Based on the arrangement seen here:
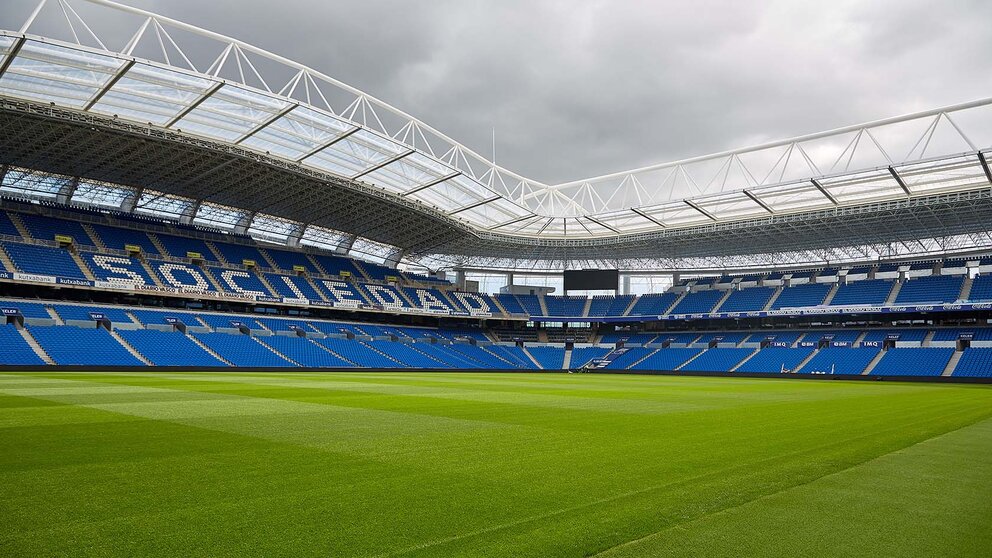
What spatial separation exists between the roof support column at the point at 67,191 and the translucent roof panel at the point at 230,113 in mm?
17697

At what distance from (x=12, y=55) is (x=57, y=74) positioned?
2.91 metres

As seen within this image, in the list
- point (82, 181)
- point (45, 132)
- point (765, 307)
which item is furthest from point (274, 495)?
point (765, 307)

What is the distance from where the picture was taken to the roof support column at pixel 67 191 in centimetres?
4896

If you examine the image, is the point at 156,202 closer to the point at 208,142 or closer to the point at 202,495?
Result: the point at 208,142

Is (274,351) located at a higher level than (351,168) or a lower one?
lower

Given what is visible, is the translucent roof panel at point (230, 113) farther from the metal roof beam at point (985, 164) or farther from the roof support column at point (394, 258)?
the metal roof beam at point (985, 164)

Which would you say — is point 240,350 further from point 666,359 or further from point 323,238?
point 666,359

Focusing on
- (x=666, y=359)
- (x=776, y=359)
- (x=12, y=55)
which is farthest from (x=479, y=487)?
(x=666, y=359)

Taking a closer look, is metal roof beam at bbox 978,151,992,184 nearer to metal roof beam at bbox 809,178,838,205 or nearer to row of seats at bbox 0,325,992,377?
metal roof beam at bbox 809,178,838,205

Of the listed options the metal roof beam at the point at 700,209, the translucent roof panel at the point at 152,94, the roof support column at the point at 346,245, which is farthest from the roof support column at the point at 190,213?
the metal roof beam at the point at 700,209

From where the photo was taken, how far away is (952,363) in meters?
49.4

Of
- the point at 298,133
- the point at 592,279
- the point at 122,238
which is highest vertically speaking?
the point at 298,133

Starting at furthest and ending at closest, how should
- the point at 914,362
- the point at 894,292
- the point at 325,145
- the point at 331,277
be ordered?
1. the point at 331,277
2. the point at 894,292
3. the point at 914,362
4. the point at 325,145

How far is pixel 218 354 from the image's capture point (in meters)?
46.2
